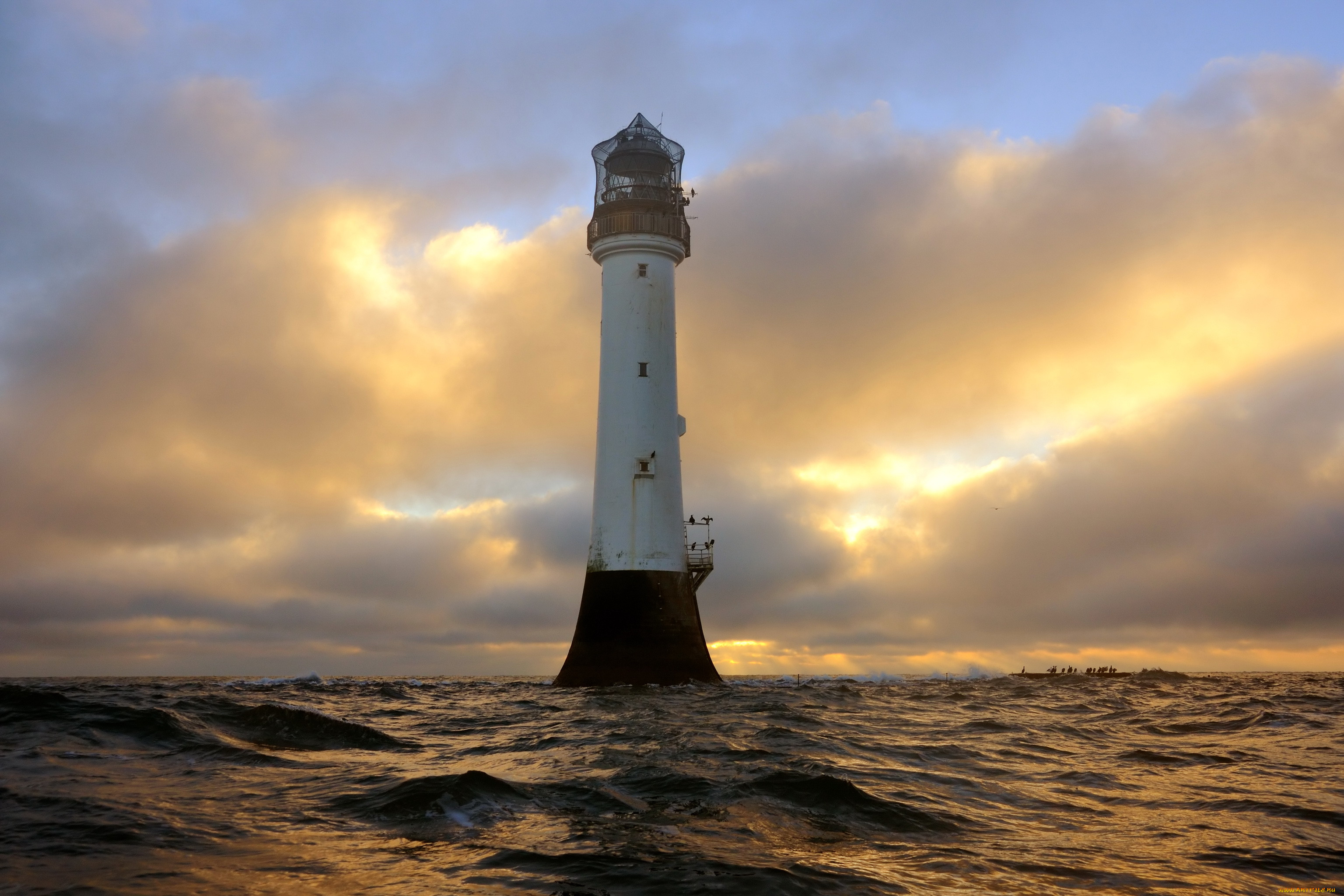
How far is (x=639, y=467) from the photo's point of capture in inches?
1372

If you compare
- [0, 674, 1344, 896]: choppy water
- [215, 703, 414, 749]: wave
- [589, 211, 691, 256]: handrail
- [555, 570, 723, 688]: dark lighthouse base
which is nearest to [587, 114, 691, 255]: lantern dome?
[589, 211, 691, 256]: handrail

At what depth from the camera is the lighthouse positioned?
A: 33.6m

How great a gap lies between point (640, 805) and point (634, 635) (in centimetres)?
2387

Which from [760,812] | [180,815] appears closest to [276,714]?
[180,815]

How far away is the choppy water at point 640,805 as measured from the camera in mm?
7039

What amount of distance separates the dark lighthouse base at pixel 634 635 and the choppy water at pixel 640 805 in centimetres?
1393

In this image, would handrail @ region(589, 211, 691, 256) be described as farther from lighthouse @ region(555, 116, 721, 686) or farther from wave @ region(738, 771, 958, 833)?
wave @ region(738, 771, 958, 833)

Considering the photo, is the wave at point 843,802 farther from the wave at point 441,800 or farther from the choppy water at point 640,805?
the wave at point 441,800

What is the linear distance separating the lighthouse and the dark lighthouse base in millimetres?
43

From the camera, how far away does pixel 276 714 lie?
16094 mm

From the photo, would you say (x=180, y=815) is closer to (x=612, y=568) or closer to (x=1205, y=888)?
(x=1205, y=888)

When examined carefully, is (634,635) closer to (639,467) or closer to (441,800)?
(639,467)

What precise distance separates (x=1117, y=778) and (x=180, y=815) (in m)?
11.4

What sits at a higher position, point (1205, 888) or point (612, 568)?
point (612, 568)
